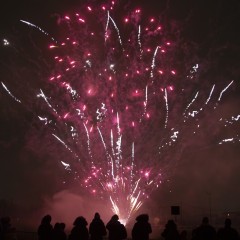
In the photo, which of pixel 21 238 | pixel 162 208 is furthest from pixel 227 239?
pixel 162 208

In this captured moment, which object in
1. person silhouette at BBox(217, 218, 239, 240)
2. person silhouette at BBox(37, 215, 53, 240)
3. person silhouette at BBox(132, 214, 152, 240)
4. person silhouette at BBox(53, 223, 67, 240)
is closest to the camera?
person silhouette at BBox(217, 218, 239, 240)

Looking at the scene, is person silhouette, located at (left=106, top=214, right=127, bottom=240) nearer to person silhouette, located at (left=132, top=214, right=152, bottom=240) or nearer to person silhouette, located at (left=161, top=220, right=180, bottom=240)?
person silhouette, located at (left=132, top=214, right=152, bottom=240)

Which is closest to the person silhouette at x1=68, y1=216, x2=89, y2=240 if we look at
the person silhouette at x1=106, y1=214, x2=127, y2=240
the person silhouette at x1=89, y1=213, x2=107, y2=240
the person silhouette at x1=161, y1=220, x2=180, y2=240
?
the person silhouette at x1=106, y1=214, x2=127, y2=240

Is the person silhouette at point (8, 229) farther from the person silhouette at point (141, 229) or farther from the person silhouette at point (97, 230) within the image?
the person silhouette at point (141, 229)

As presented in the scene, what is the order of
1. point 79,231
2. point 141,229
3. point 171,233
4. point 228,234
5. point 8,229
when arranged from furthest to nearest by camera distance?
1. point 8,229
2. point 171,233
3. point 79,231
4. point 141,229
5. point 228,234

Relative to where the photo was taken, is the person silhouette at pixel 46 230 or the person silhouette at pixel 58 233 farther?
the person silhouette at pixel 58 233

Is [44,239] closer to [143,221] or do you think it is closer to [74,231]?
[74,231]

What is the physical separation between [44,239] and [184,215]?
2553 inches

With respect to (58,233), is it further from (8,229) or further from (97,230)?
(8,229)

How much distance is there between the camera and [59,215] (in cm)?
5500

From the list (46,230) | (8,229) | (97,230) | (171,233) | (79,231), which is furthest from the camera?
(8,229)

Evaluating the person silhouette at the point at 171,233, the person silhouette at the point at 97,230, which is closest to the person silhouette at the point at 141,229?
the person silhouette at the point at 171,233

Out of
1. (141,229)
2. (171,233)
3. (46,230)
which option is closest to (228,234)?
(171,233)

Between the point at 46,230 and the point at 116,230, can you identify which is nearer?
the point at 46,230
